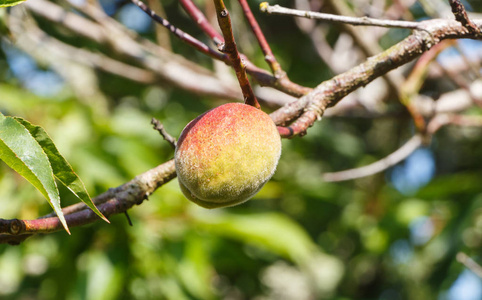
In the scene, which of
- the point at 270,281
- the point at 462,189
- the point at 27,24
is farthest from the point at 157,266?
the point at 270,281

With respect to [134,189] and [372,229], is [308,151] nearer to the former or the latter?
[372,229]

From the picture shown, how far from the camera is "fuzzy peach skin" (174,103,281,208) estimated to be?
3.48 feet

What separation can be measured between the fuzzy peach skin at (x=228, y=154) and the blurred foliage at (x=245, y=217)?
151cm

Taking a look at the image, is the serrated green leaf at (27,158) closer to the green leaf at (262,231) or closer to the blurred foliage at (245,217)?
the blurred foliage at (245,217)

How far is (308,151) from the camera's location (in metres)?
4.39

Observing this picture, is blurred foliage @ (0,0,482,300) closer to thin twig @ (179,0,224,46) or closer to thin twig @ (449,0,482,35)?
thin twig @ (179,0,224,46)

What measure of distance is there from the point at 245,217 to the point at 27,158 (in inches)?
86.1

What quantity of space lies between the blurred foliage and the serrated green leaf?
5.46 feet

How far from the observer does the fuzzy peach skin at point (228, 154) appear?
106 centimetres

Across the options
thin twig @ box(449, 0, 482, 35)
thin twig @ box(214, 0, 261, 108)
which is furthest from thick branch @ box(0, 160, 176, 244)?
thin twig @ box(449, 0, 482, 35)

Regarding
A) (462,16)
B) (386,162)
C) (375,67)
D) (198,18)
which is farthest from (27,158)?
(386,162)

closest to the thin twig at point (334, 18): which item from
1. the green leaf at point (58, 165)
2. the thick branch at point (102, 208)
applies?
the thick branch at point (102, 208)

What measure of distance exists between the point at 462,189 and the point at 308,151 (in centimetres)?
143

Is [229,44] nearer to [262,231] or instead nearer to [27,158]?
[27,158]
